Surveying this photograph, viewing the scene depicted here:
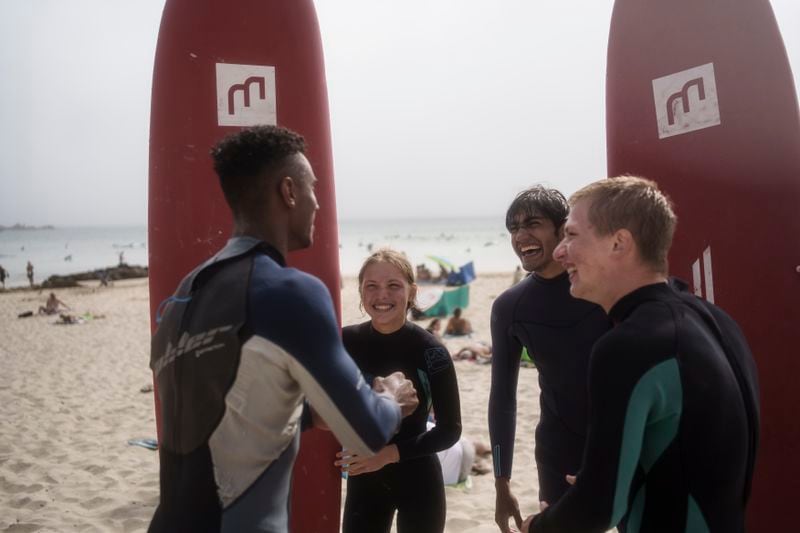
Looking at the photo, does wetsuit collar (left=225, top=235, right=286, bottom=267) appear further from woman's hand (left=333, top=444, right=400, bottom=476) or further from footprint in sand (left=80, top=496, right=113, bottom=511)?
footprint in sand (left=80, top=496, right=113, bottom=511)

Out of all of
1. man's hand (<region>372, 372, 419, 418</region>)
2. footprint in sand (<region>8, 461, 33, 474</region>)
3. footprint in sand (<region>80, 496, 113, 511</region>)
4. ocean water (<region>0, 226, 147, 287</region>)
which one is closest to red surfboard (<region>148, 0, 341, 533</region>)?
man's hand (<region>372, 372, 419, 418</region>)

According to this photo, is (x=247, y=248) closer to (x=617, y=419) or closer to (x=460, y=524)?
(x=617, y=419)

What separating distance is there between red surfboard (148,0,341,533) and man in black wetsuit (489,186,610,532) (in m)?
0.73

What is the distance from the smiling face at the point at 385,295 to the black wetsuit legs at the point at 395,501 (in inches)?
20.8

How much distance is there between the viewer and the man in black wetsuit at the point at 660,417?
44.6 inches

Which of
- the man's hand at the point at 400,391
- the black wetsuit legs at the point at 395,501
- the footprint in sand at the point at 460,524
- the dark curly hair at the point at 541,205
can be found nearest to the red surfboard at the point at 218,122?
the black wetsuit legs at the point at 395,501

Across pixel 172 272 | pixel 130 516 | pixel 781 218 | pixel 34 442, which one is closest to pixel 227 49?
pixel 172 272

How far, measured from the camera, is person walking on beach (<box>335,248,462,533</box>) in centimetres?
213

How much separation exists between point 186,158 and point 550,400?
1.74 m

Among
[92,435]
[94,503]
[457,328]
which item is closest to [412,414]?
[94,503]

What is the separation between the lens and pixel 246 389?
120 cm

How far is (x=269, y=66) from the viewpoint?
2523 mm

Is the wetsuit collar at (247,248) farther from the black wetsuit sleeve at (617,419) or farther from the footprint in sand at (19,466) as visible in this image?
the footprint in sand at (19,466)

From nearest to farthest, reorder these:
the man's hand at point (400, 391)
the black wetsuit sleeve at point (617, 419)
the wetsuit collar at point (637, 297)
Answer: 1. the black wetsuit sleeve at point (617, 419)
2. the wetsuit collar at point (637, 297)
3. the man's hand at point (400, 391)
